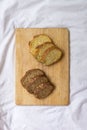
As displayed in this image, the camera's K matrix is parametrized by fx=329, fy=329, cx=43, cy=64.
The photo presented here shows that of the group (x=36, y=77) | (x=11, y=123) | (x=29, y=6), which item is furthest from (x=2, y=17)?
(x=11, y=123)

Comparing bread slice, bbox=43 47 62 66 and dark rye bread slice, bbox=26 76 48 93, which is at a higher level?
bread slice, bbox=43 47 62 66

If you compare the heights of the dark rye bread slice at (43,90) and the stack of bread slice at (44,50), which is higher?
the stack of bread slice at (44,50)

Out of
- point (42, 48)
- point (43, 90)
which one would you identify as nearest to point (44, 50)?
point (42, 48)

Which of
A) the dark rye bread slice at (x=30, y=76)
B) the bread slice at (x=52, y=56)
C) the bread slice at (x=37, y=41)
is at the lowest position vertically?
the dark rye bread slice at (x=30, y=76)

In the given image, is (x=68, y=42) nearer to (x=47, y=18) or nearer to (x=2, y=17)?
(x=47, y=18)

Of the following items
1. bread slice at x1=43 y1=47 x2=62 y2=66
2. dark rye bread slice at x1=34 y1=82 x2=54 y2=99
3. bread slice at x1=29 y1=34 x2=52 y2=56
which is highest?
bread slice at x1=29 y1=34 x2=52 y2=56
